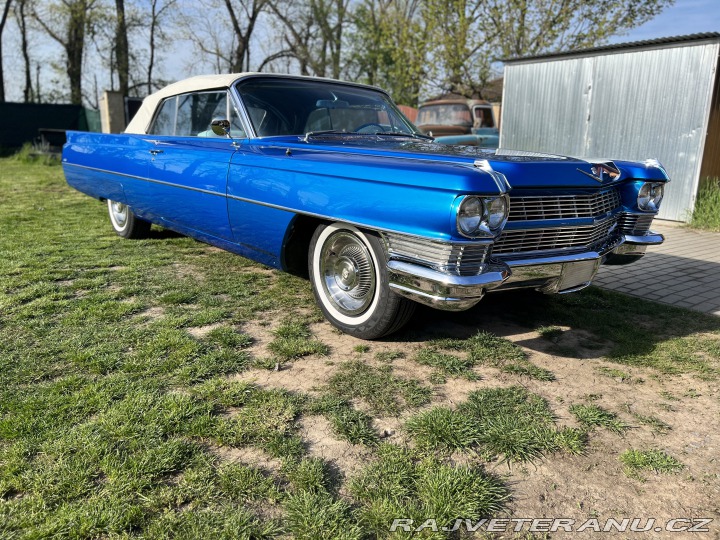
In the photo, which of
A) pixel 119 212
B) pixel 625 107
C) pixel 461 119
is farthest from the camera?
pixel 461 119

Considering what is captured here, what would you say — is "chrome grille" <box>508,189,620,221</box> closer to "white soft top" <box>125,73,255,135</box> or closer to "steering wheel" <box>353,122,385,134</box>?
"steering wheel" <box>353,122,385,134</box>

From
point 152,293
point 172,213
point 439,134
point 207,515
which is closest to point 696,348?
point 207,515

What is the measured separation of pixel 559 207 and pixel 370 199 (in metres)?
1.04

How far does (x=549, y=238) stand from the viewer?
9.87 feet

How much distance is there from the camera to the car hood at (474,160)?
9.16ft

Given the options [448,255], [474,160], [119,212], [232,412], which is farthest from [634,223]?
[119,212]

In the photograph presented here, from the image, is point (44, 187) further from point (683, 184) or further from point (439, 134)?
point (683, 184)

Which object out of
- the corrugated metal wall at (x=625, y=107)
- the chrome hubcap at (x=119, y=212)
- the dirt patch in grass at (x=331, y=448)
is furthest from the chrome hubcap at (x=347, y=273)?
the corrugated metal wall at (x=625, y=107)

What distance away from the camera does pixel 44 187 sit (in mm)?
10039

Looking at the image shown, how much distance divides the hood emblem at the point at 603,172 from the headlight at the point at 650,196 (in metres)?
0.42

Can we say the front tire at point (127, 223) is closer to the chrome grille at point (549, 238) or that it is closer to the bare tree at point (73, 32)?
the chrome grille at point (549, 238)

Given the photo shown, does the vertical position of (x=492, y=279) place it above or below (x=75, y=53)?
below

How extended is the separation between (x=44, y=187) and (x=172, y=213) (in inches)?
274

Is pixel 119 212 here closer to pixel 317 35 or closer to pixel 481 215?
pixel 481 215
